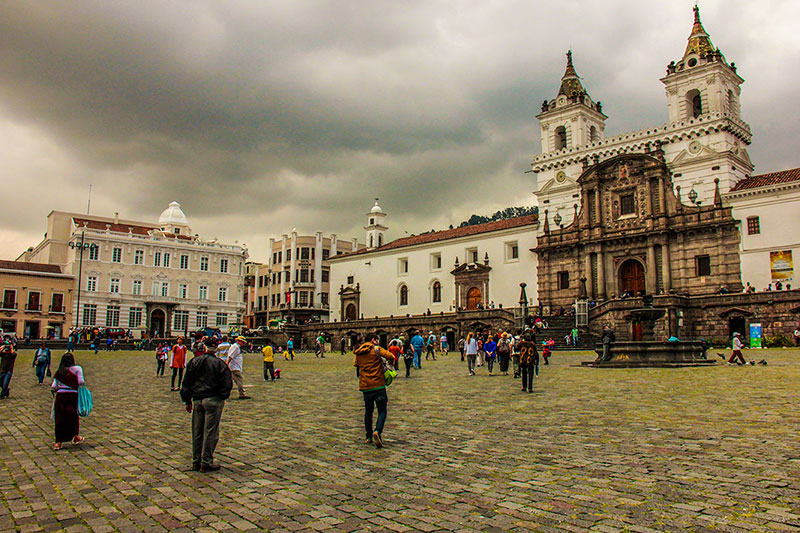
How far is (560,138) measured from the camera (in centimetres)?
5412

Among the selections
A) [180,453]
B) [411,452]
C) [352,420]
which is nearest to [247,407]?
[352,420]

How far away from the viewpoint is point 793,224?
38.5m

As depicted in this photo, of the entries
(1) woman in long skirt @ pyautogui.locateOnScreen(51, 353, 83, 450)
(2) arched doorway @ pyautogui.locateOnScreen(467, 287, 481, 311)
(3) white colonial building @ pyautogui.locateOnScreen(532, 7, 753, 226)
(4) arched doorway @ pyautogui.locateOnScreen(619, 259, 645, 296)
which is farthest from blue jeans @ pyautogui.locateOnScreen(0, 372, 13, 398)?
(2) arched doorway @ pyautogui.locateOnScreen(467, 287, 481, 311)

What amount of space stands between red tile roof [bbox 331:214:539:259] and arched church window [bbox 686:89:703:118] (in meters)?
14.5

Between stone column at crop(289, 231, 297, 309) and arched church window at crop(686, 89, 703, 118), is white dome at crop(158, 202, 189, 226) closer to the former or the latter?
stone column at crop(289, 231, 297, 309)

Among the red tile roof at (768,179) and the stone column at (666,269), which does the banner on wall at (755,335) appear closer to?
the stone column at (666,269)

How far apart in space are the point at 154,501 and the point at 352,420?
5388 millimetres

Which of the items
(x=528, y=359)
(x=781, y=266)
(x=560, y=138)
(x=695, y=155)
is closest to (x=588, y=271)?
(x=695, y=155)

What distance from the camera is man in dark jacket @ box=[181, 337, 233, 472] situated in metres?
7.50

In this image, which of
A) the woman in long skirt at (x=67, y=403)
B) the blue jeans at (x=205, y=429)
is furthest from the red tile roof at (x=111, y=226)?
the blue jeans at (x=205, y=429)

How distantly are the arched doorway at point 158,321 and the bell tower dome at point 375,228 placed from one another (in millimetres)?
24215

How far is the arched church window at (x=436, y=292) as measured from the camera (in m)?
59.2

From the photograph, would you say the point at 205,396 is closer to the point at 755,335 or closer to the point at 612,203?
the point at 755,335

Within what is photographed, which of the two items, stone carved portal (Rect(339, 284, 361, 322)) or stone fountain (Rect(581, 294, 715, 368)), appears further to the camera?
stone carved portal (Rect(339, 284, 361, 322))
